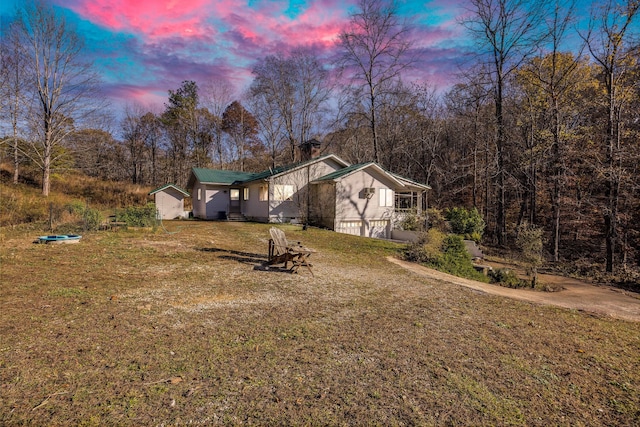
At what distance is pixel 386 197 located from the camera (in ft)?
71.1

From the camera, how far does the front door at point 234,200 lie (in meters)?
25.1

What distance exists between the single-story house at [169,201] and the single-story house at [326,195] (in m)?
2.01

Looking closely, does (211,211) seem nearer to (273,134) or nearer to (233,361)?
(273,134)

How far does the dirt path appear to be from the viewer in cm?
770

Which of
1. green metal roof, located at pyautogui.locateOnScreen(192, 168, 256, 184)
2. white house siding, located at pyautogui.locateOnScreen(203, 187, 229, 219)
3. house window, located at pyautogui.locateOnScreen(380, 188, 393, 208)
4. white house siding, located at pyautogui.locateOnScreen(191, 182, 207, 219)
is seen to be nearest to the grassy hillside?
white house siding, located at pyautogui.locateOnScreen(191, 182, 207, 219)

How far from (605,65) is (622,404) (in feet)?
58.8

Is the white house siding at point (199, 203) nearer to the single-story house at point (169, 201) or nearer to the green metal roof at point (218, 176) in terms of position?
→ the green metal roof at point (218, 176)

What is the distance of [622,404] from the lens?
10.9 feet

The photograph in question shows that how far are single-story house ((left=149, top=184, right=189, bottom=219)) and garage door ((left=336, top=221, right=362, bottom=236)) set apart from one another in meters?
12.9

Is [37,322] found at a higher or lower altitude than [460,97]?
lower

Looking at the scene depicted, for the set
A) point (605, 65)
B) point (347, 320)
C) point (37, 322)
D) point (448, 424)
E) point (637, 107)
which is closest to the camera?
point (448, 424)

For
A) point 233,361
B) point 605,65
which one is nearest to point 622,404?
point 233,361

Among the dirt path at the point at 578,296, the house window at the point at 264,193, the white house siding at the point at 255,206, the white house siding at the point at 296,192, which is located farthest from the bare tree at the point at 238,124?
the dirt path at the point at 578,296

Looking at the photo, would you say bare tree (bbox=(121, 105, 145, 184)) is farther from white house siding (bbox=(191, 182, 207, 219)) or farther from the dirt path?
the dirt path
